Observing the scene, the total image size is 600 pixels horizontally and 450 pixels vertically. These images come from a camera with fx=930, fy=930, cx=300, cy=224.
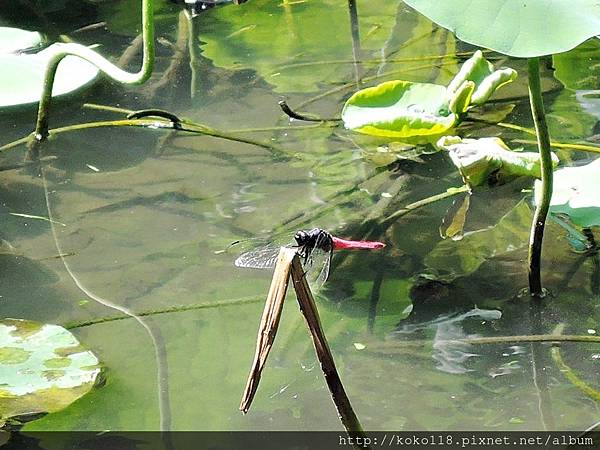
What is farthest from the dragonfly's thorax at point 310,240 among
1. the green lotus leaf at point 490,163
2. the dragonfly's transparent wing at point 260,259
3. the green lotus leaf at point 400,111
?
the green lotus leaf at point 400,111

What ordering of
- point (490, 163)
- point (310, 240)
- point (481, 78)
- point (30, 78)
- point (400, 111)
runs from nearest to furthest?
point (310, 240) < point (490, 163) < point (400, 111) < point (481, 78) < point (30, 78)

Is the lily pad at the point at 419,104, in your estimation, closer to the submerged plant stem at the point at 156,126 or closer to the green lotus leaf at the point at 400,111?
the green lotus leaf at the point at 400,111

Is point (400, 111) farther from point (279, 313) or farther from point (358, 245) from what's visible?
point (279, 313)

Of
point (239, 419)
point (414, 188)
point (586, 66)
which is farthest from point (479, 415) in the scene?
point (586, 66)

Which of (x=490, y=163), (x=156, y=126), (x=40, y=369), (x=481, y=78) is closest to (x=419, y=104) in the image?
(x=481, y=78)

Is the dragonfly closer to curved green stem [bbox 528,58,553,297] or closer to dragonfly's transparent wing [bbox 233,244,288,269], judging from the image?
dragonfly's transparent wing [bbox 233,244,288,269]

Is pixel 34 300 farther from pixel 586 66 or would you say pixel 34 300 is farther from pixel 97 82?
pixel 586 66
